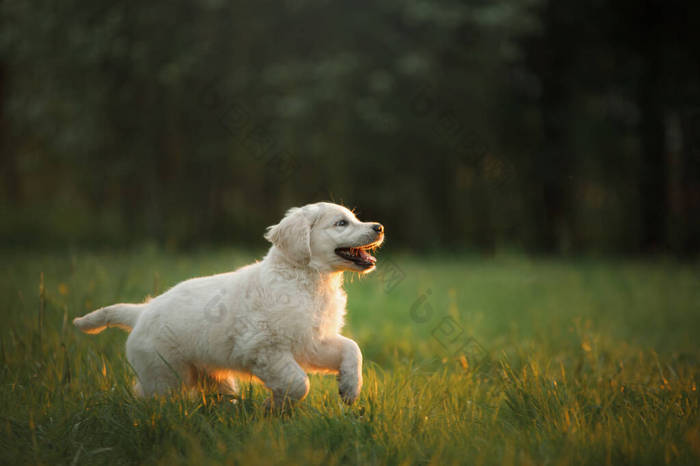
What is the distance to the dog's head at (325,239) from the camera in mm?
3795

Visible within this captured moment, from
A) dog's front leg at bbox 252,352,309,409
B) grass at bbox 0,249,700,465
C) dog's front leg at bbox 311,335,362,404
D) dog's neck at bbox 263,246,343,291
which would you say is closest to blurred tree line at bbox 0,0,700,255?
grass at bbox 0,249,700,465

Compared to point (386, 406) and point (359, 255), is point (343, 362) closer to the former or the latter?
point (386, 406)

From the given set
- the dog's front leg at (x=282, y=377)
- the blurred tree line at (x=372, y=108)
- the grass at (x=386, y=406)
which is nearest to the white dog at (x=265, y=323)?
the dog's front leg at (x=282, y=377)

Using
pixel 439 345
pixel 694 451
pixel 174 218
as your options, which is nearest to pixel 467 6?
pixel 174 218

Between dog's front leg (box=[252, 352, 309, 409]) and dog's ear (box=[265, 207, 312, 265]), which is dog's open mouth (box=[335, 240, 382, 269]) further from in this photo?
dog's front leg (box=[252, 352, 309, 409])

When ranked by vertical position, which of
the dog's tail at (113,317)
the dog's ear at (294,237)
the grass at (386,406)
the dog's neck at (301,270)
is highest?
the dog's ear at (294,237)

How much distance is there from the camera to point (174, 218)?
18016 mm

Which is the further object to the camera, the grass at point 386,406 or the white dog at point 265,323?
the white dog at point 265,323

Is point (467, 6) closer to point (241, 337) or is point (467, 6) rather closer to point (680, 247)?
point (680, 247)

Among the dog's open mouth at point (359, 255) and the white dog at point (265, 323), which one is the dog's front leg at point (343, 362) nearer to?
the white dog at point (265, 323)

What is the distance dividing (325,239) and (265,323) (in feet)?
2.45

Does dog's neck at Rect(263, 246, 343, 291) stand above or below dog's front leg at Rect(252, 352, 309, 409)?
above

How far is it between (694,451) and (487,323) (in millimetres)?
4227

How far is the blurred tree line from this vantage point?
1543 centimetres
